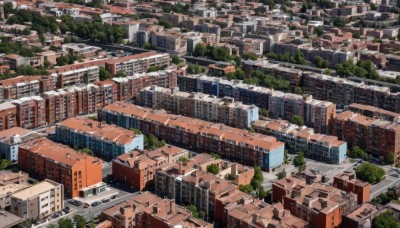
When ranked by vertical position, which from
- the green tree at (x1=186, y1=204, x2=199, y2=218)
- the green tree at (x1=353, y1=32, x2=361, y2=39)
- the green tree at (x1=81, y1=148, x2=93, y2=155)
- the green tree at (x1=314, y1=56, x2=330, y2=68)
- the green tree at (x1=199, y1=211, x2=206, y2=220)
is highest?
the green tree at (x1=353, y1=32, x2=361, y2=39)

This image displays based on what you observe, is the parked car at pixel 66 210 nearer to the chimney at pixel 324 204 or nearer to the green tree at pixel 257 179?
the green tree at pixel 257 179

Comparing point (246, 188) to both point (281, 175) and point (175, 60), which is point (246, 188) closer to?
point (281, 175)

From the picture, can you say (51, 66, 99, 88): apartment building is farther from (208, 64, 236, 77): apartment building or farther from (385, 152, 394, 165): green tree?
(385, 152, 394, 165): green tree

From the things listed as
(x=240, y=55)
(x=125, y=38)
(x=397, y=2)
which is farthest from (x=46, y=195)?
(x=397, y=2)

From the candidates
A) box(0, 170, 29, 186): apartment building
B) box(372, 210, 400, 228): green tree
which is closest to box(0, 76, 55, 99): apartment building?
box(0, 170, 29, 186): apartment building

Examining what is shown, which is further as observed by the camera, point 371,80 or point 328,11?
point 328,11

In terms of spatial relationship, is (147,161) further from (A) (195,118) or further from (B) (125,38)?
(B) (125,38)
